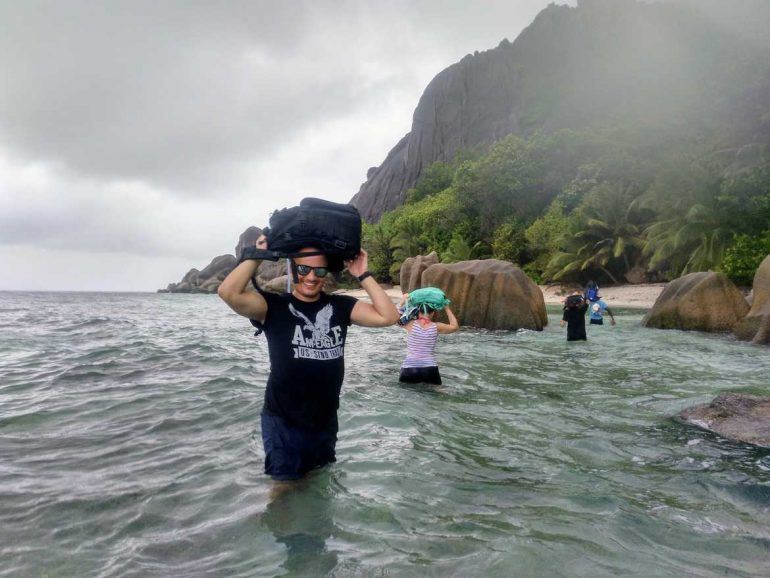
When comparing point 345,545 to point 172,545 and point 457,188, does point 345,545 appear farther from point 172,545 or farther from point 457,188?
point 457,188

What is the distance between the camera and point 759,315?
13.4 meters

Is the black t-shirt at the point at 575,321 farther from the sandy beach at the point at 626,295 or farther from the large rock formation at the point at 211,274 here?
the large rock formation at the point at 211,274

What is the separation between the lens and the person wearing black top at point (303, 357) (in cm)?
373

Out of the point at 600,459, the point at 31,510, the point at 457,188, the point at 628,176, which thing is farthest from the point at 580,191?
the point at 31,510

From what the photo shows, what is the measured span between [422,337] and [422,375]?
0.54 meters

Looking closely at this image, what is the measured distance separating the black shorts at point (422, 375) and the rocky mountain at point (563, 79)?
36980mm

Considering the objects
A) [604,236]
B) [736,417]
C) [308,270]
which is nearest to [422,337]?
[736,417]

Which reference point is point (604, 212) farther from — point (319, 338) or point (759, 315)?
point (319, 338)

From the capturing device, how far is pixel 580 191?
3819 cm

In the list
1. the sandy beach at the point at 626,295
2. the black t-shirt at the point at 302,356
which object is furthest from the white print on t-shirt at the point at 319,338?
the sandy beach at the point at 626,295

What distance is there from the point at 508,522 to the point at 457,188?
43.5 meters

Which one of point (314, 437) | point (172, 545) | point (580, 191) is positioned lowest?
point (172, 545)

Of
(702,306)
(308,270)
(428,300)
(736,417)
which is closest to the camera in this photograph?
(308,270)

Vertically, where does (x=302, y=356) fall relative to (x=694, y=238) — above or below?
below
